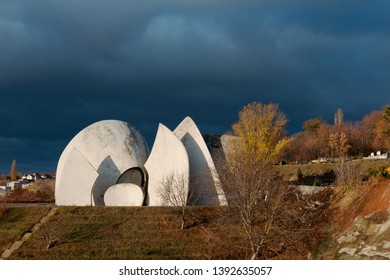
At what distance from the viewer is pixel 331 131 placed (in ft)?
192

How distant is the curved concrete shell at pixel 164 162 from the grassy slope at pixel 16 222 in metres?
5.54

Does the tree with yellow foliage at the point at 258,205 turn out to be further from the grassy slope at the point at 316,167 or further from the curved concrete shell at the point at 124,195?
the grassy slope at the point at 316,167

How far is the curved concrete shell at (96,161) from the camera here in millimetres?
28719

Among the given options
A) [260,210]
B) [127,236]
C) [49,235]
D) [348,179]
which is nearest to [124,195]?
[127,236]

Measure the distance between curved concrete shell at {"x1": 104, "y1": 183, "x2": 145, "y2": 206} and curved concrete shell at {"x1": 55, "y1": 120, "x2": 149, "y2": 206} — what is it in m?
1.17

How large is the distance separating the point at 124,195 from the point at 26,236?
6.27 meters

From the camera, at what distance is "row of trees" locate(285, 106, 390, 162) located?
178ft

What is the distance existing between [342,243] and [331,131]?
40.2m

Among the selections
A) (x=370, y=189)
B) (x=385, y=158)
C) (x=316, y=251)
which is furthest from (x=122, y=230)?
(x=385, y=158)

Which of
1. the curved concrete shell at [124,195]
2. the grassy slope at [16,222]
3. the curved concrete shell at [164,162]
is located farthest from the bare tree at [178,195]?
the grassy slope at [16,222]

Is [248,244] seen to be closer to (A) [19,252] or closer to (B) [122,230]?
(B) [122,230]

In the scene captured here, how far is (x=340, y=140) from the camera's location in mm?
54219

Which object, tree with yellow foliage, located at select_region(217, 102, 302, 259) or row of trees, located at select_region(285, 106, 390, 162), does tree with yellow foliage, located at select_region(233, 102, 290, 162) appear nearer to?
tree with yellow foliage, located at select_region(217, 102, 302, 259)

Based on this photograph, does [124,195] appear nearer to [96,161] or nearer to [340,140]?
[96,161]
